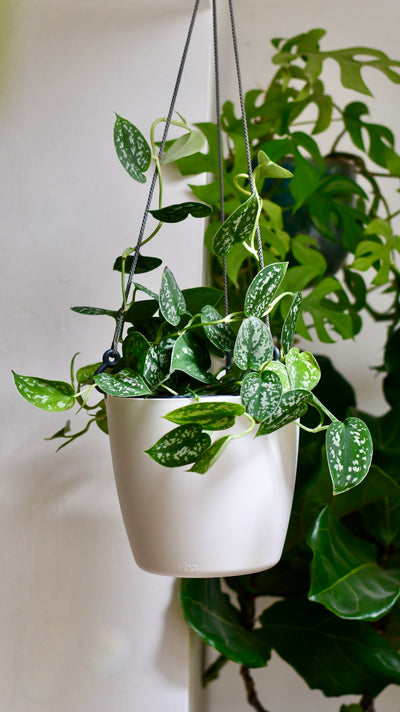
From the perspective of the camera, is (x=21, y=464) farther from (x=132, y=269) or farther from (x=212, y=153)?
(x=212, y=153)

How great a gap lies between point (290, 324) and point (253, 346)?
0.07m

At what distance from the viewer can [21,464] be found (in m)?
0.97

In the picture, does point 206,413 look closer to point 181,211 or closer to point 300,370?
point 300,370

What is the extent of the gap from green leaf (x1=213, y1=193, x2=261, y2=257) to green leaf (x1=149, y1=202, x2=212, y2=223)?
0.19 ft

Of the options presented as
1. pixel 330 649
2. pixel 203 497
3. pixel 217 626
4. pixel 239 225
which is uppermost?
pixel 239 225

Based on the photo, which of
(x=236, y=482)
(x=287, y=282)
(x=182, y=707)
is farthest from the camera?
(x=287, y=282)

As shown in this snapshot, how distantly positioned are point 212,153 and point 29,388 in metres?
0.54

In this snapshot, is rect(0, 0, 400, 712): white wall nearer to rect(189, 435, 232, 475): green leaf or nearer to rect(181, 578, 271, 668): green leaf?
rect(181, 578, 271, 668): green leaf

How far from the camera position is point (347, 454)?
1.99ft

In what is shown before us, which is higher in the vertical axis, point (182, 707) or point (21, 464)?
point (21, 464)

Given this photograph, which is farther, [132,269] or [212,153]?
[212,153]

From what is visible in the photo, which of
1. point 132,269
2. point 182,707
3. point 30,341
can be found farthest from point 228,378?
point 182,707

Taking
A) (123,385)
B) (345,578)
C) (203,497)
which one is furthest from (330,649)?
(123,385)

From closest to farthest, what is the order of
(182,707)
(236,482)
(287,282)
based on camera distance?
(236,482), (182,707), (287,282)
